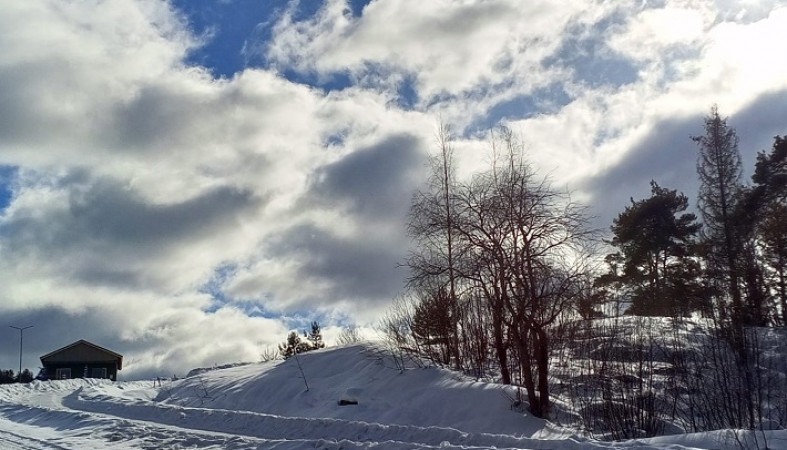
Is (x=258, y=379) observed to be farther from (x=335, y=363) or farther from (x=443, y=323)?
(x=443, y=323)

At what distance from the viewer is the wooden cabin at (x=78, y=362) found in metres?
75.5

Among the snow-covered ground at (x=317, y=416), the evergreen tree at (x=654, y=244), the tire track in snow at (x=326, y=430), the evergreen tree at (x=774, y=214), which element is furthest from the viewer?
the evergreen tree at (x=654, y=244)

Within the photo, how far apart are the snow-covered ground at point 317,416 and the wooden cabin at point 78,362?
48430 mm

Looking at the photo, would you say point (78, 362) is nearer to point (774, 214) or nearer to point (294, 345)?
point (294, 345)

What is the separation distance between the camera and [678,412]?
62.9 feet

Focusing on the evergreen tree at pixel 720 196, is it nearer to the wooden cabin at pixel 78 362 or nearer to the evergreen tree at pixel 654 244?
the evergreen tree at pixel 654 244

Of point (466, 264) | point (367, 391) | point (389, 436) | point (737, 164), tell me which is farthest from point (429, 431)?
point (737, 164)

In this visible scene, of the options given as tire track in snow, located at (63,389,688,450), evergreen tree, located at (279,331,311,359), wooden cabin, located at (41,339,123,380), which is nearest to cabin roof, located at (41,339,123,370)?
wooden cabin, located at (41,339,123,380)

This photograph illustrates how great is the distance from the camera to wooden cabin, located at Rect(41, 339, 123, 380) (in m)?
75.5

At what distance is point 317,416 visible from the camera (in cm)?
2125

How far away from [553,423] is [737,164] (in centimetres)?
3171

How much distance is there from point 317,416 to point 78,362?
64.3 m

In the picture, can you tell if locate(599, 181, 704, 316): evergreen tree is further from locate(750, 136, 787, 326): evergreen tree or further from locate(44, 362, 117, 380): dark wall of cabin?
locate(44, 362, 117, 380): dark wall of cabin

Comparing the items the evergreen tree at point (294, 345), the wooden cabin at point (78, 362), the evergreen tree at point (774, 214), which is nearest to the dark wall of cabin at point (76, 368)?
the wooden cabin at point (78, 362)
